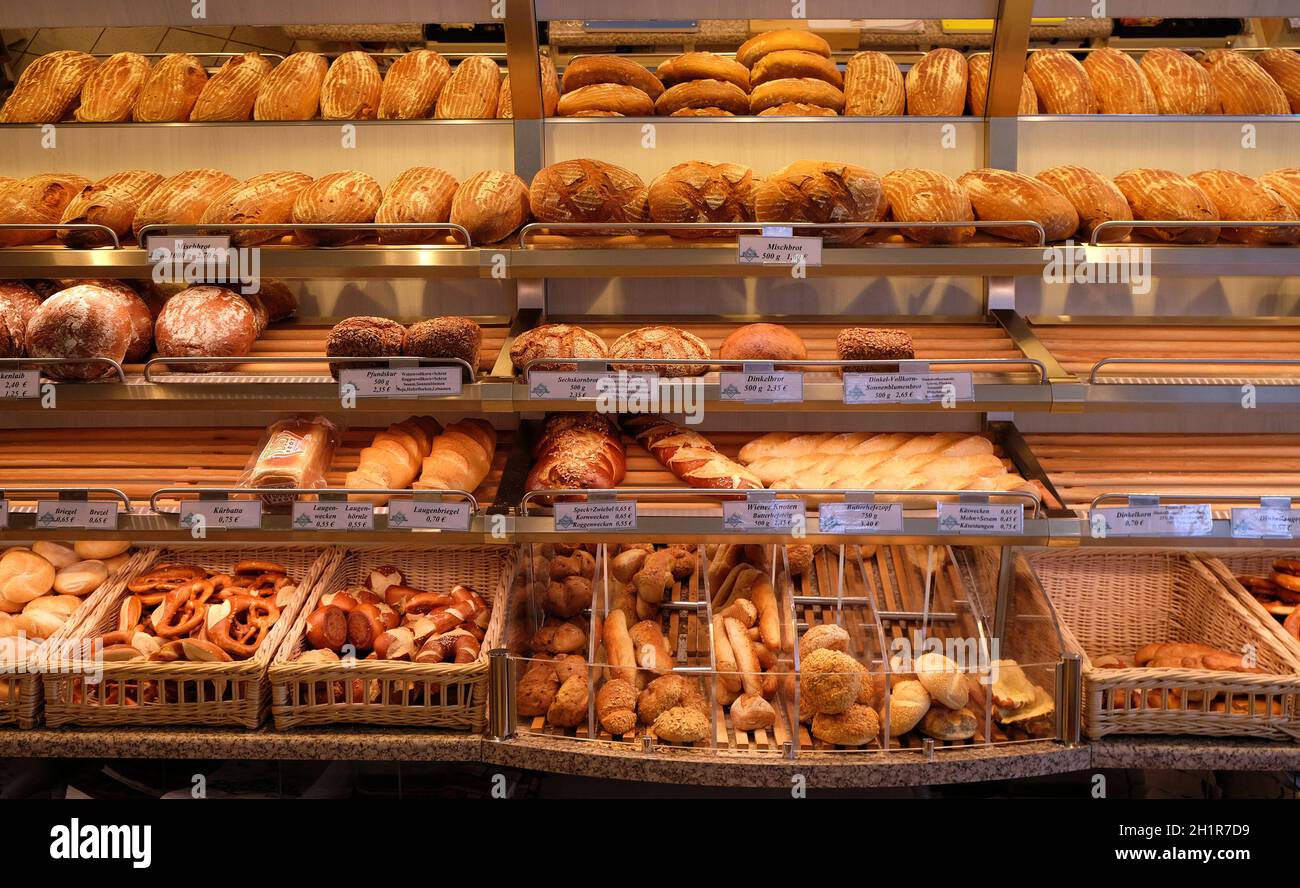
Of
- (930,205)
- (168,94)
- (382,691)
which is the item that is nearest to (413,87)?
(168,94)

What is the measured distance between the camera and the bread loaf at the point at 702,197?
2.44 meters

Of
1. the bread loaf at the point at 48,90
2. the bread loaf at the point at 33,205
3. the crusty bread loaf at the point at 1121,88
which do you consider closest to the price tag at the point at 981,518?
the crusty bread loaf at the point at 1121,88

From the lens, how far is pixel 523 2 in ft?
8.15

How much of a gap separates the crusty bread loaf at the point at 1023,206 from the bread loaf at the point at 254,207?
1.72 metres

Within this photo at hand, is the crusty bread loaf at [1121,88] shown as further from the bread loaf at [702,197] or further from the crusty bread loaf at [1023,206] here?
the bread loaf at [702,197]

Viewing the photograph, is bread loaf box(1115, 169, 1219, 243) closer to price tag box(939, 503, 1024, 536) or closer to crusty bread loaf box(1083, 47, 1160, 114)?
crusty bread loaf box(1083, 47, 1160, 114)

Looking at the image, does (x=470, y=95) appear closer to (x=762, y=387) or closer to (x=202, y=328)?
(x=202, y=328)

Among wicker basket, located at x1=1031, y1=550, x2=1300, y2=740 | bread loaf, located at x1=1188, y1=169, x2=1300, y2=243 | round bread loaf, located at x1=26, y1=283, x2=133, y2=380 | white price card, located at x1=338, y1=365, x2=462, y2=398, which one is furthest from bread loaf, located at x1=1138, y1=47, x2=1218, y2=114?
round bread loaf, located at x1=26, y1=283, x2=133, y2=380

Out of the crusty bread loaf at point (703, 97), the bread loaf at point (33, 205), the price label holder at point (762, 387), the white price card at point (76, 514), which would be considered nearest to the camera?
the price label holder at point (762, 387)

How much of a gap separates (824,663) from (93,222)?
2.11 metres

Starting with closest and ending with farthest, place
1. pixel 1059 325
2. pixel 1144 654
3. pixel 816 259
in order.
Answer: pixel 816 259 < pixel 1144 654 < pixel 1059 325

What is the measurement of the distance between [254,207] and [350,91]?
0.54m
